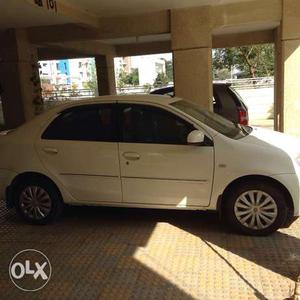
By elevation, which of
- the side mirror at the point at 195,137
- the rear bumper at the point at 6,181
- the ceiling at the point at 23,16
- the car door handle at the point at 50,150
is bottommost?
the rear bumper at the point at 6,181

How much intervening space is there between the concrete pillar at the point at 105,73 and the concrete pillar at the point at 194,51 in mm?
7557

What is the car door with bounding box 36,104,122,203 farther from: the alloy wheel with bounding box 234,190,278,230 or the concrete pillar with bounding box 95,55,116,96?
the concrete pillar with bounding box 95,55,116,96

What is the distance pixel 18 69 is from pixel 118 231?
6.61 metres

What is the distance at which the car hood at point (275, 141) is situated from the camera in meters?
4.83

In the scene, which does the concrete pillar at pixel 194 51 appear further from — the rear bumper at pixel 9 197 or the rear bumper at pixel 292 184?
the rear bumper at pixel 9 197

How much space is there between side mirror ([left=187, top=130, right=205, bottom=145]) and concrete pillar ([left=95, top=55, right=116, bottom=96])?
39.4ft

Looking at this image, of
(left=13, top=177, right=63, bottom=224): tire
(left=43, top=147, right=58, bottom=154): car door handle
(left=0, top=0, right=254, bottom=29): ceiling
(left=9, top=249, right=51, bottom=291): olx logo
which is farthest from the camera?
(left=0, top=0, right=254, bottom=29): ceiling

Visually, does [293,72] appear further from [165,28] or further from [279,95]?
[165,28]

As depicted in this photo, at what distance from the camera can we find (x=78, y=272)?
4234mm

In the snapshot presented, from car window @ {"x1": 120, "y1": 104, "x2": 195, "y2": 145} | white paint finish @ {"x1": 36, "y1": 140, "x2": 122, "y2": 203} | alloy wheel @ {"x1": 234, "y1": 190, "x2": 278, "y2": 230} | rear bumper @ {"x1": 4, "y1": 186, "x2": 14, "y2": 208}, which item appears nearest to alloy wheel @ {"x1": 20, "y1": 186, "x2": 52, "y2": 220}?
rear bumper @ {"x1": 4, "y1": 186, "x2": 14, "y2": 208}

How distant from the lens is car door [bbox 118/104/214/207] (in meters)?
4.93

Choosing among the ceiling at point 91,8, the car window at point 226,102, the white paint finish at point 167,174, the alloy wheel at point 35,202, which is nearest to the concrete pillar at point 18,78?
the ceiling at point 91,8

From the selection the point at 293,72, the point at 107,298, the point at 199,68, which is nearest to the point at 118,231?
the point at 107,298

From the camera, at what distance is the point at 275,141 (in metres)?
4.99
